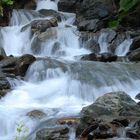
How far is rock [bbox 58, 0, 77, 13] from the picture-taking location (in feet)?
71.1

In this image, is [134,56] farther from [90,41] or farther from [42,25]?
[42,25]

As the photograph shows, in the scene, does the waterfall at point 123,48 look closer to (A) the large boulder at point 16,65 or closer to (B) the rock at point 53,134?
(A) the large boulder at point 16,65

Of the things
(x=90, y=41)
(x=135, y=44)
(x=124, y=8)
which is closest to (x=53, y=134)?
(x=135, y=44)

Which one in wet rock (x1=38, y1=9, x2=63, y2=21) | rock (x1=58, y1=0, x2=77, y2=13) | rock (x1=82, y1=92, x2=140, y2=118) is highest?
rock (x1=58, y1=0, x2=77, y2=13)

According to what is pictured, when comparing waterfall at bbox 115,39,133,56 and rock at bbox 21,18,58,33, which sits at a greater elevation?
rock at bbox 21,18,58,33

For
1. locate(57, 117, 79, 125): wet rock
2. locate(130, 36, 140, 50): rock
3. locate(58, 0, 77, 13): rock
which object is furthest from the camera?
locate(58, 0, 77, 13): rock

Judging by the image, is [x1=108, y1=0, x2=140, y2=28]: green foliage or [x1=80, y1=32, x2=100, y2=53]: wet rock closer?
[x1=80, y1=32, x2=100, y2=53]: wet rock

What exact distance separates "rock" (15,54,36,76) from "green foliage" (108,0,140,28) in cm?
585

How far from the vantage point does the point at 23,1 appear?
21531 millimetres

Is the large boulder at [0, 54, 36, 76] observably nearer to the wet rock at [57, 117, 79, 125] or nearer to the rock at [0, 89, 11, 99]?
the rock at [0, 89, 11, 99]

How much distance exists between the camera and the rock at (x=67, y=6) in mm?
21656

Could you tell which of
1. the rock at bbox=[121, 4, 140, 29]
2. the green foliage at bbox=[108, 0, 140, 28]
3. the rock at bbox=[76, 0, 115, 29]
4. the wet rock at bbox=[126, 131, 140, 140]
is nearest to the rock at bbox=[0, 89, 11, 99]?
the wet rock at bbox=[126, 131, 140, 140]

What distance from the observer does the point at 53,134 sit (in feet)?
26.6

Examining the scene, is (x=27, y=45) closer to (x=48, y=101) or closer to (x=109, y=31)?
(x=109, y=31)
